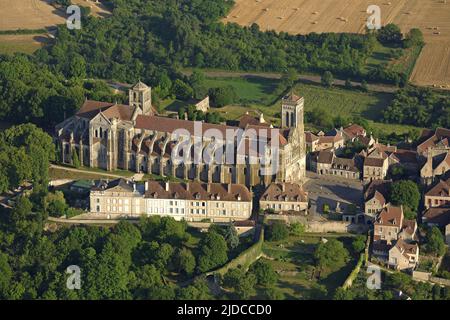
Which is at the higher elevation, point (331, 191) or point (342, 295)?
point (331, 191)

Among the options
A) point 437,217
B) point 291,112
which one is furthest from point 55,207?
point 437,217

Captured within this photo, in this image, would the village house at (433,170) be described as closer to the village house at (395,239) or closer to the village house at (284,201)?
the village house at (395,239)

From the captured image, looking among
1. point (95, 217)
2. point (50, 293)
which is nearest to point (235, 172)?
point (95, 217)

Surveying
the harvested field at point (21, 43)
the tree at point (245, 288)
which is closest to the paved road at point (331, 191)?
the tree at point (245, 288)

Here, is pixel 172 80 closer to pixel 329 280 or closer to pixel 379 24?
pixel 379 24

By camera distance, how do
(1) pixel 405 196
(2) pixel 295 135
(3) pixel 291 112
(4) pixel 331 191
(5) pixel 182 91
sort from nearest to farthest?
(1) pixel 405 196
(4) pixel 331 191
(2) pixel 295 135
(3) pixel 291 112
(5) pixel 182 91

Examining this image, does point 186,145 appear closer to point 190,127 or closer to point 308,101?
point 190,127

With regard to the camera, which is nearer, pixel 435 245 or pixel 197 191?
pixel 435 245
